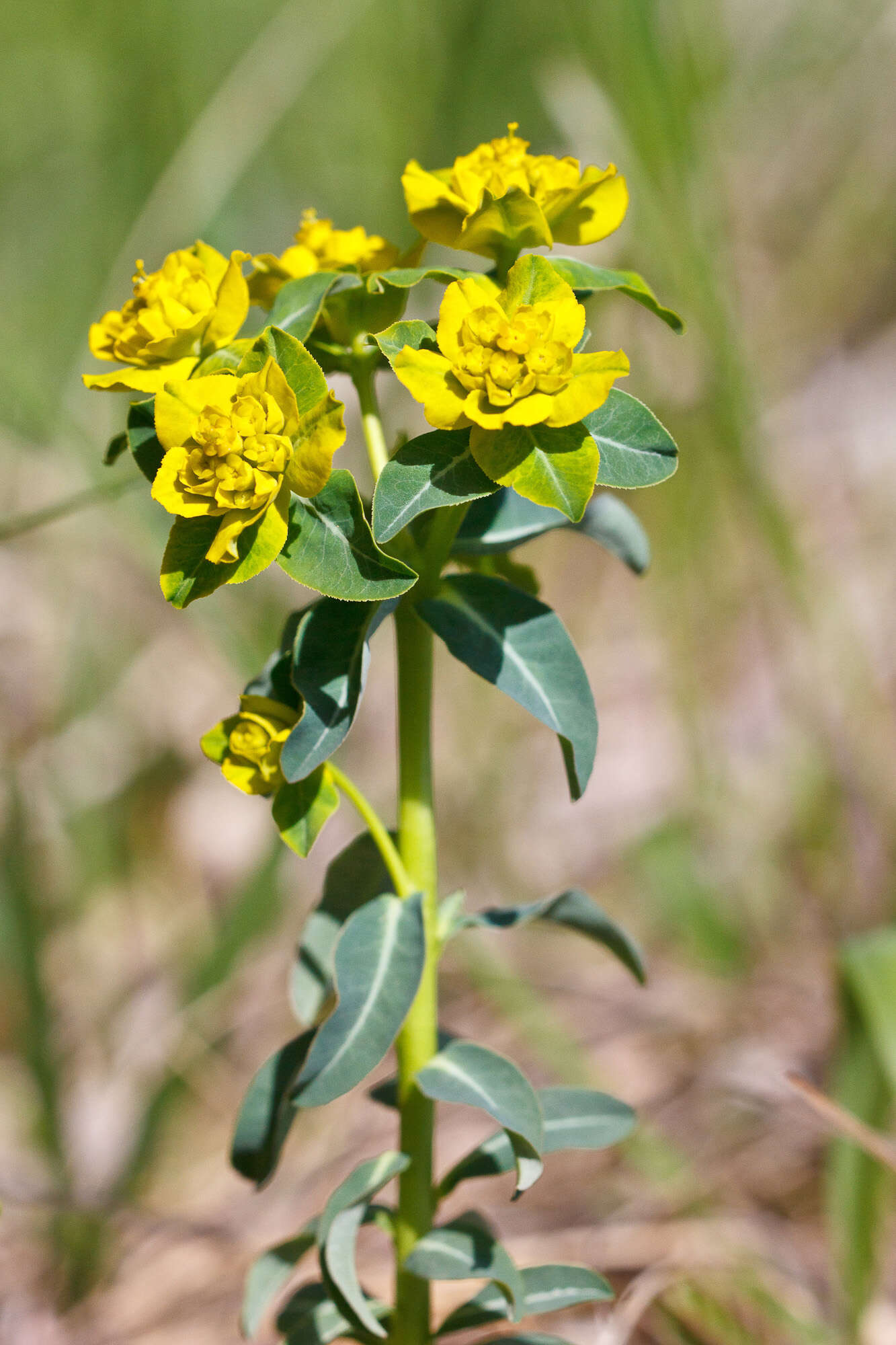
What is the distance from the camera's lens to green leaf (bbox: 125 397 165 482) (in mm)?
580

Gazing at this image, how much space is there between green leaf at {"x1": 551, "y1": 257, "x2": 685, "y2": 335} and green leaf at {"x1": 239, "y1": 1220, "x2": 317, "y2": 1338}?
24.5 inches

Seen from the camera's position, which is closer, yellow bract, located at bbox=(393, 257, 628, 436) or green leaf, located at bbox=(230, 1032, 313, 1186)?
yellow bract, located at bbox=(393, 257, 628, 436)

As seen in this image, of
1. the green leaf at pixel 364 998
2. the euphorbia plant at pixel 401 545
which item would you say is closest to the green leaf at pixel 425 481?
the euphorbia plant at pixel 401 545

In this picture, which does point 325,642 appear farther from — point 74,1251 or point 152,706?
point 152,706

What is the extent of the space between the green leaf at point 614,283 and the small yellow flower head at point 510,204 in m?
0.02

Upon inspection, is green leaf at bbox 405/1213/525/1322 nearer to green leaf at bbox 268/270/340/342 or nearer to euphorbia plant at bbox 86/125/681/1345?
euphorbia plant at bbox 86/125/681/1345

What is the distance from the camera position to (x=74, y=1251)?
4.41 feet

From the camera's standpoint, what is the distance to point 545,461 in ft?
1.75

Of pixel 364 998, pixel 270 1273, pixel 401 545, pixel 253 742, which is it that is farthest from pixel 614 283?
pixel 270 1273

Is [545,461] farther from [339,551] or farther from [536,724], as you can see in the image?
[536,724]

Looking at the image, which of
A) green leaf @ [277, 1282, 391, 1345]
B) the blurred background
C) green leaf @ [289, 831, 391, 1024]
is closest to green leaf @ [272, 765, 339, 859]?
green leaf @ [289, 831, 391, 1024]

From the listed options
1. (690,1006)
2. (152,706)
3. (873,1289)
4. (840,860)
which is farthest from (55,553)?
(873,1289)

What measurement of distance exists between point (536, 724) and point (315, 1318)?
1.57 meters

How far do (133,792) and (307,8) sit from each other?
1.54 m
